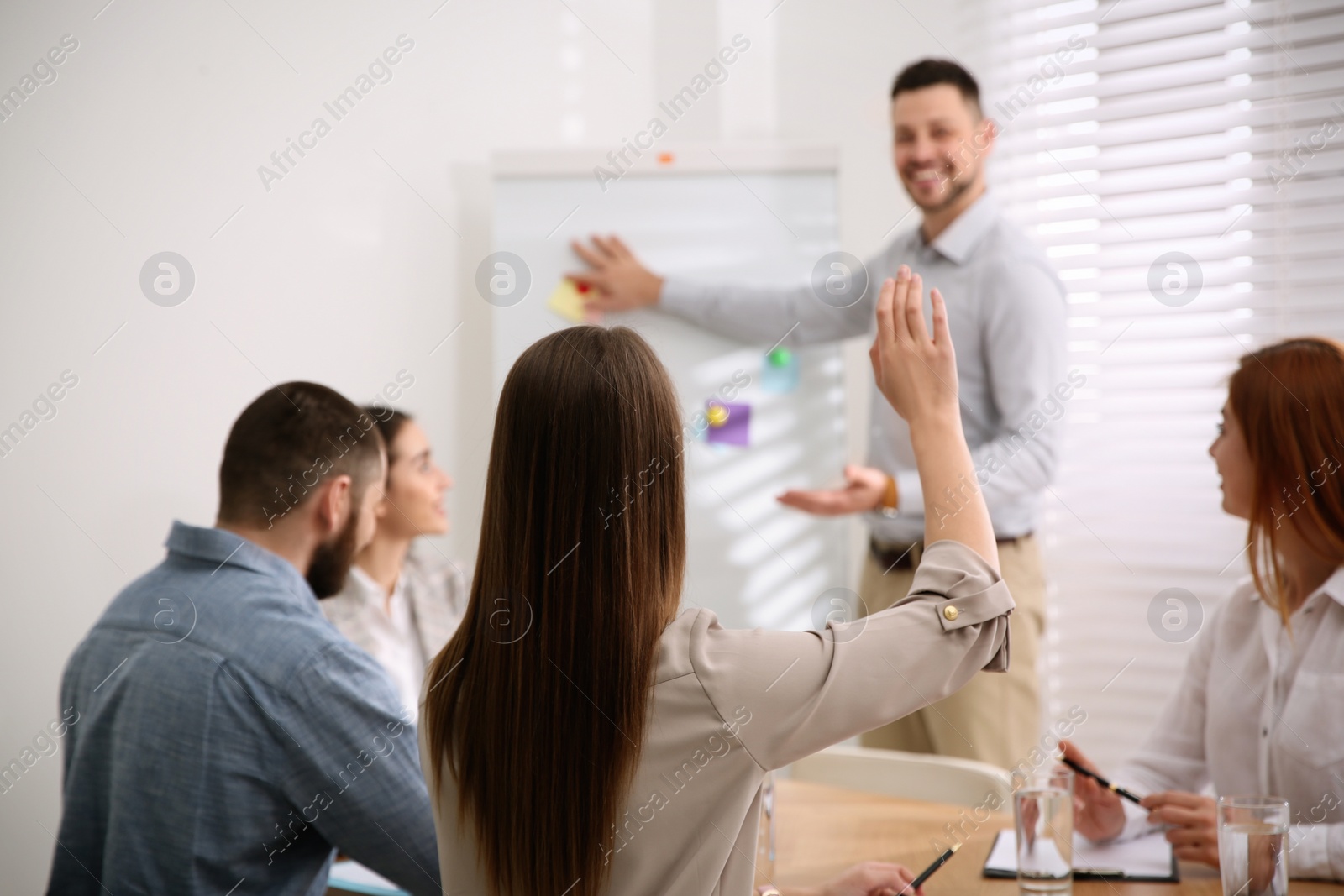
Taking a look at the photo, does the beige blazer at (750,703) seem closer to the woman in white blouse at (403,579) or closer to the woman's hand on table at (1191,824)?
the woman's hand on table at (1191,824)

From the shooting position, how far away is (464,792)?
3.33ft

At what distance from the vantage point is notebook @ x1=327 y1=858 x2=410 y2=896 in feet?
4.83

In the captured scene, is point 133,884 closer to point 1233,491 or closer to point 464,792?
point 464,792

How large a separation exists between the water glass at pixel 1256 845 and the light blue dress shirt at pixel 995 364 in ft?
3.70

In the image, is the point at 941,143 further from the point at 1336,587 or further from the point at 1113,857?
the point at 1113,857

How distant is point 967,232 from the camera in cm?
250

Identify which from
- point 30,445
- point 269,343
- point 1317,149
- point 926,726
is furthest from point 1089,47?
point 30,445

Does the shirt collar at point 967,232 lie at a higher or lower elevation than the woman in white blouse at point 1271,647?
higher

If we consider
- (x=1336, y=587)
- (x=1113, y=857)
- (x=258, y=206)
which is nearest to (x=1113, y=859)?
(x=1113, y=857)

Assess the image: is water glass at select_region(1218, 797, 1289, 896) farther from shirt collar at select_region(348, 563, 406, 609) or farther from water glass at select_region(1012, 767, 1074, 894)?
shirt collar at select_region(348, 563, 406, 609)

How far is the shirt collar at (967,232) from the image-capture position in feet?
8.18

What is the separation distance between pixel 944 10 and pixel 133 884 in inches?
116

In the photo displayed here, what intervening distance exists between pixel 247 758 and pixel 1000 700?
166 cm

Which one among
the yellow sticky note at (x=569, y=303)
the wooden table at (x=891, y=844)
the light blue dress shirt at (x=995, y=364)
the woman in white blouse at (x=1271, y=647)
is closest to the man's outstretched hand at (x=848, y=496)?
the light blue dress shirt at (x=995, y=364)
